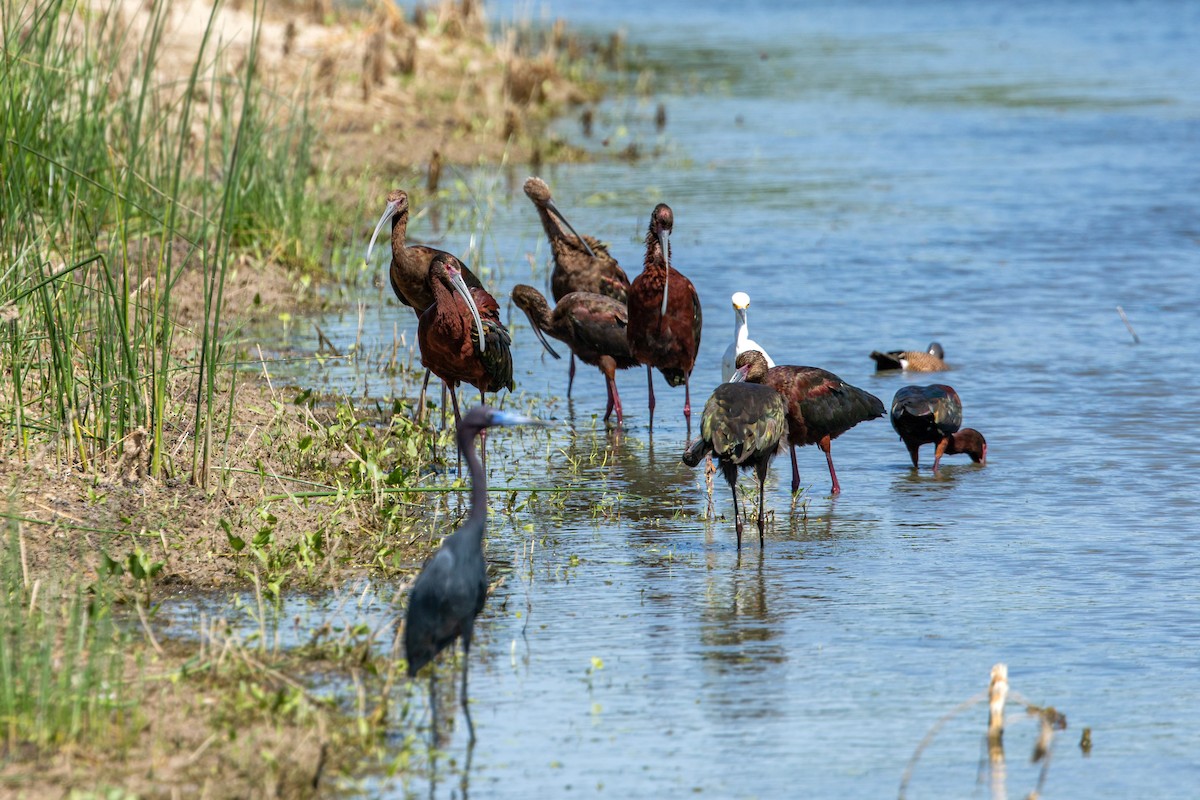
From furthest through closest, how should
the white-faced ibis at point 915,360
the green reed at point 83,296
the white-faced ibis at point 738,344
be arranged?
1. the white-faced ibis at point 915,360
2. the white-faced ibis at point 738,344
3. the green reed at point 83,296

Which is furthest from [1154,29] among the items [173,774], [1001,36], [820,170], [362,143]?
[173,774]

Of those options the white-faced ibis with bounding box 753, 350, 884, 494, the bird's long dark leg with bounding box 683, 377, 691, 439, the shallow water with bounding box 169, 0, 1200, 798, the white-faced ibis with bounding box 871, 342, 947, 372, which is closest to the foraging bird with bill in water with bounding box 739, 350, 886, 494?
the white-faced ibis with bounding box 753, 350, 884, 494

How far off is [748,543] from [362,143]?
Answer: 12.0 meters

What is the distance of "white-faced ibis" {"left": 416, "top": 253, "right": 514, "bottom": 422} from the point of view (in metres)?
8.37

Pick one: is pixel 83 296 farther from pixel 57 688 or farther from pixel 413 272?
pixel 57 688

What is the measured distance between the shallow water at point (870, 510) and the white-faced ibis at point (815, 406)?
259 mm

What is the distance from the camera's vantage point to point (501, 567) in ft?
22.2

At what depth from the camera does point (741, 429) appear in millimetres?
7062

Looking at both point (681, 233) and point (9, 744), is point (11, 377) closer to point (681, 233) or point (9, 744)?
point (9, 744)

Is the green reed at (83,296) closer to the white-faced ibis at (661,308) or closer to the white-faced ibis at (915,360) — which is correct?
the white-faced ibis at (661,308)

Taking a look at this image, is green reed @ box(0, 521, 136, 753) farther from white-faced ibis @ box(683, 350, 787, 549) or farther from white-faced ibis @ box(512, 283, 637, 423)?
white-faced ibis @ box(512, 283, 637, 423)

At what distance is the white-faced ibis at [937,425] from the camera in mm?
8445

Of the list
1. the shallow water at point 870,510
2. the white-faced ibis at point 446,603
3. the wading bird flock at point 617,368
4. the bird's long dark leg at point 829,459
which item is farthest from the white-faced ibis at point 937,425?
the white-faced ibis at point 446,603

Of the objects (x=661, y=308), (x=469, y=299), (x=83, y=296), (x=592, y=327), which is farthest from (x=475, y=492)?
(x=592, y=327)
